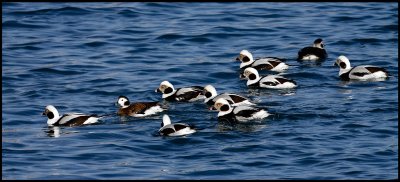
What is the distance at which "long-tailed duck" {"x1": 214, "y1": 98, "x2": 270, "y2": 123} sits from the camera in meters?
22.2

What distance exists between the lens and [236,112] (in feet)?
73.9

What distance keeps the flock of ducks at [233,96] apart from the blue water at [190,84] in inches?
8.1

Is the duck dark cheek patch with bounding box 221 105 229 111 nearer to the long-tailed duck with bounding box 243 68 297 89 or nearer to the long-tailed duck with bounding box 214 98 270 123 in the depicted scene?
the long-tailed duck with bounding box 214 98 270 123

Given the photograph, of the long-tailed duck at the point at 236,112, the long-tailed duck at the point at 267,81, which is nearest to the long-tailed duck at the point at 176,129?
the long-tailed duck at the point at 236,112

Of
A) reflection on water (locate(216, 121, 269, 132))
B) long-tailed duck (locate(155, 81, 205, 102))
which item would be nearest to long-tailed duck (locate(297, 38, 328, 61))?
long-tailed duck (locate(155, 81, 205, 102))

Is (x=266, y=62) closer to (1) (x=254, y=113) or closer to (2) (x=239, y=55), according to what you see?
(2) (x=239, y=55)

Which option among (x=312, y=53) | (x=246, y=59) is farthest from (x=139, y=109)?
(x=312, y=53)

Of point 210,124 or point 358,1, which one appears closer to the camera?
point 210,124

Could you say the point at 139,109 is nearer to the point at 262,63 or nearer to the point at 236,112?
the point at 236,112

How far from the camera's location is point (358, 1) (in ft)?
126

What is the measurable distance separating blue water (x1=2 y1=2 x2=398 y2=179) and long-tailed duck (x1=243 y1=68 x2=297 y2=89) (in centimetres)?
28

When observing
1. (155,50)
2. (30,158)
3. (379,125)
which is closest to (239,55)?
(155,50)

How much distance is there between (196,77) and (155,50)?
397 cm

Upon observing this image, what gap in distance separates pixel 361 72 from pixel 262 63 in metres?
2.87
